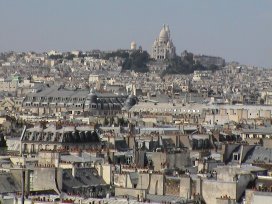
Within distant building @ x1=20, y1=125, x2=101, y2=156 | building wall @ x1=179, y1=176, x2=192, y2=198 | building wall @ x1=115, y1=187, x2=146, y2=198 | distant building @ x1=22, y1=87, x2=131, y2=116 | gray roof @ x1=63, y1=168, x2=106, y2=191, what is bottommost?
distant building @ x1=22, y1=87, x2=131, y2=116

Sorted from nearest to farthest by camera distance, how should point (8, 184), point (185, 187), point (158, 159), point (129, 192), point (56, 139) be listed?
point (185, 187) → point (129, 192) → point (8, 184) → point (158, 159) → point (56, 139)

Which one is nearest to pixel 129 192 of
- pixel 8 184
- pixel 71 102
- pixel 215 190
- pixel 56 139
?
pixel 215 190

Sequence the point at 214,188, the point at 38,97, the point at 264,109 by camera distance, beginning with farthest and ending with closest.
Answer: the point at 38,97 → the point at 264,109 → the point at 214,188

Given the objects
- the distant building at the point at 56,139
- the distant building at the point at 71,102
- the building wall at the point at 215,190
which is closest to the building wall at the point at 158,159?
the building wall at the point at 215,190

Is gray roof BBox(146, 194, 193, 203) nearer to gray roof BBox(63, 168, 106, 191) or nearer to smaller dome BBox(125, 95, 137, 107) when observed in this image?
gray roof BBox(63, 168, 106, 191)

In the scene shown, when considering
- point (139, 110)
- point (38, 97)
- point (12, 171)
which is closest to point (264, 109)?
point (139, 110)

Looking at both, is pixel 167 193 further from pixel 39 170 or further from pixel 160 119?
pixel 160 119

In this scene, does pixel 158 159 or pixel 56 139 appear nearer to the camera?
pixel 158 159

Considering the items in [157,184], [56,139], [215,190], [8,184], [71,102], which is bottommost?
[71,102]

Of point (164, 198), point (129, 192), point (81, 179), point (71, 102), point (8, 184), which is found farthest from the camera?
point (71, 102)

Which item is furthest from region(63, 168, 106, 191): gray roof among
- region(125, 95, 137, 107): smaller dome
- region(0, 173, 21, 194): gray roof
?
region(125, 95, 137, 107): smaller dome

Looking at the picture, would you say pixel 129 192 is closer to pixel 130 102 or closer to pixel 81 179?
pixel 81 179
